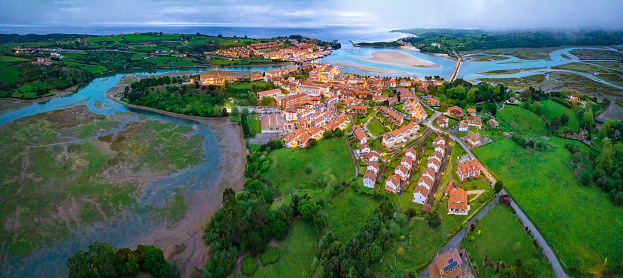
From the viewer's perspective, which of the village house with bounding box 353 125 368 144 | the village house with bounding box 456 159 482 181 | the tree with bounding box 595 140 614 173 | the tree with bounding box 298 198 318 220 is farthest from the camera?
the village house with bounding box 353 125 368 144

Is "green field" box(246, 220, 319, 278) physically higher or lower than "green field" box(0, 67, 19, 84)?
lower

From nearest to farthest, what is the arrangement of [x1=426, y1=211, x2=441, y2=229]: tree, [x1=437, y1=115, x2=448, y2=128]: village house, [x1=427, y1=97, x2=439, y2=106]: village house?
[x1=426, y1=211, x2=441, y2=229]: tree → [x1=437, y1=115, x2=448, y2=128]: village house → [x1=427, y1=97, x2=439, y2=106]: village house

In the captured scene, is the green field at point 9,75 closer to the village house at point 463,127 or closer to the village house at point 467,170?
the village house at point 467,170

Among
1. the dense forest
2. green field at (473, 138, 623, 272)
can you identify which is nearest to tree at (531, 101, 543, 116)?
green field at (473, 138, 623, 272)

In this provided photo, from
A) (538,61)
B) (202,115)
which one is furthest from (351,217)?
(538,61)

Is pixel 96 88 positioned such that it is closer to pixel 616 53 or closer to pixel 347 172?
pixel 347 172

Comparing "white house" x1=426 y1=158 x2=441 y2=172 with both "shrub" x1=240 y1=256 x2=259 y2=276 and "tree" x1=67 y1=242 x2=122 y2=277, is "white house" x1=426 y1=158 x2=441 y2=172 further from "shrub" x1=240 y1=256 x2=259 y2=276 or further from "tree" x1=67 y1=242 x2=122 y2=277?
"tree" x1=67 y1=242 x2=122 y2=277
